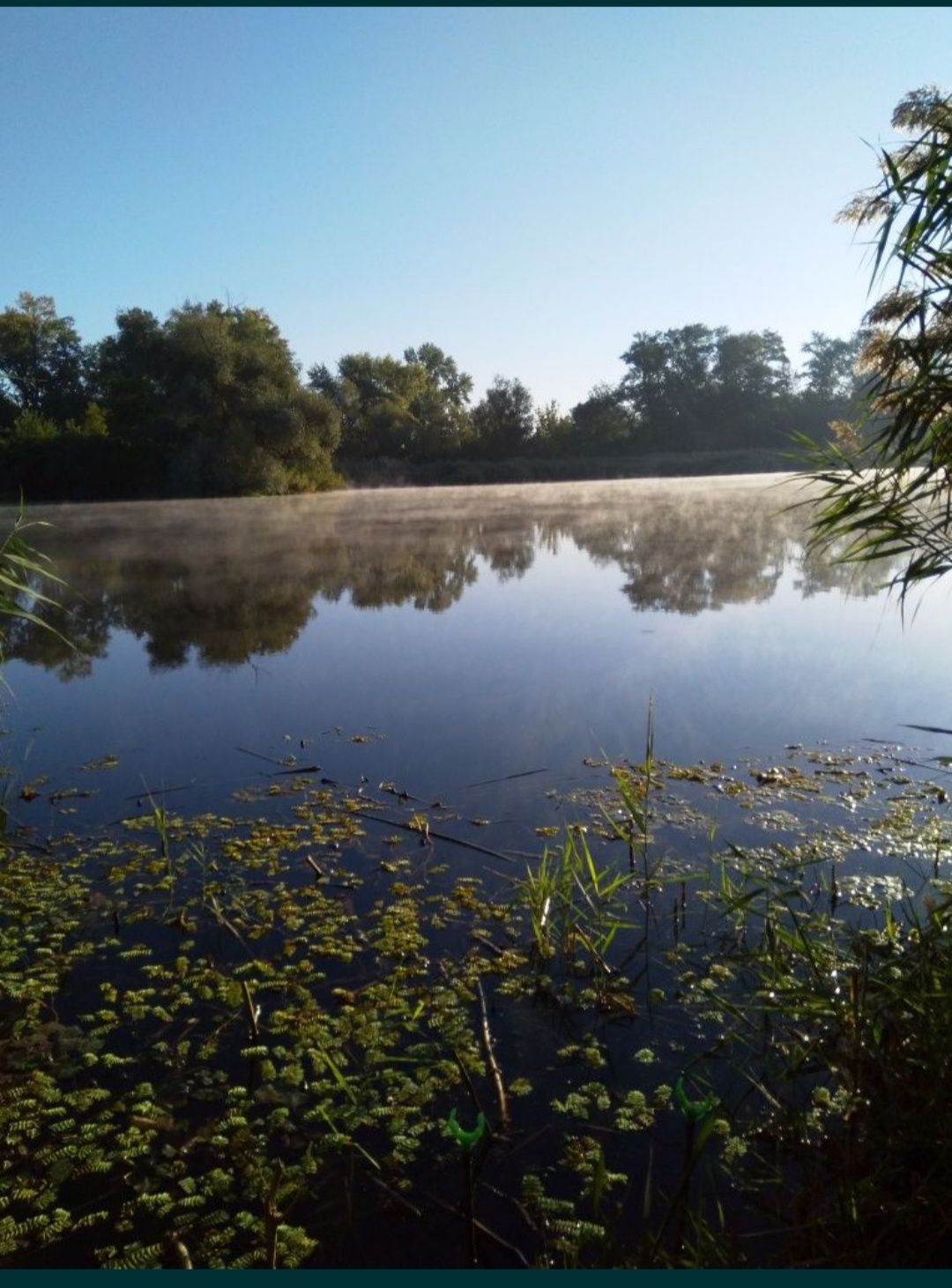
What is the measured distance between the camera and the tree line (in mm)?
32188

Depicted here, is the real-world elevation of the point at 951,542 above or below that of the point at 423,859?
above

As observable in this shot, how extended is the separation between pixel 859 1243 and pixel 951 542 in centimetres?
234

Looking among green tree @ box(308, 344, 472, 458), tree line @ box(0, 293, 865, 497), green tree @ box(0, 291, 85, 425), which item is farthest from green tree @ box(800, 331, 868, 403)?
green tree @ box(0, 291, 85, 425)

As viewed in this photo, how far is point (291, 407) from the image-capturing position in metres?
32.2

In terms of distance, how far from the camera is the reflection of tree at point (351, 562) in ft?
30.9

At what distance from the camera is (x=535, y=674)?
6.77 meters

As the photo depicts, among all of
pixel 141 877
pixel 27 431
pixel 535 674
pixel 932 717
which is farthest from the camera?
pixel 27 431

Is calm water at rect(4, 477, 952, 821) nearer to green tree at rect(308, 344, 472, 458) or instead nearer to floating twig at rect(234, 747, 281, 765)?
floating twig at rect(234, 747, 281, 765)

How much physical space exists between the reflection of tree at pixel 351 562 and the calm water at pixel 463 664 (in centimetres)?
7

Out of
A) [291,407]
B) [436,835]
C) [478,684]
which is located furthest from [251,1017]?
[291,407]

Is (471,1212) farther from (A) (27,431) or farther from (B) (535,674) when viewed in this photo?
(A) (27,431)

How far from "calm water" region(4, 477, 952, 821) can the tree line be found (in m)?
12.8

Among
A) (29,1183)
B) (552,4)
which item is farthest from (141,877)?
(552,4)

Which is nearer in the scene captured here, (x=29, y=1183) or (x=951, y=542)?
(x=29, y=1183)
